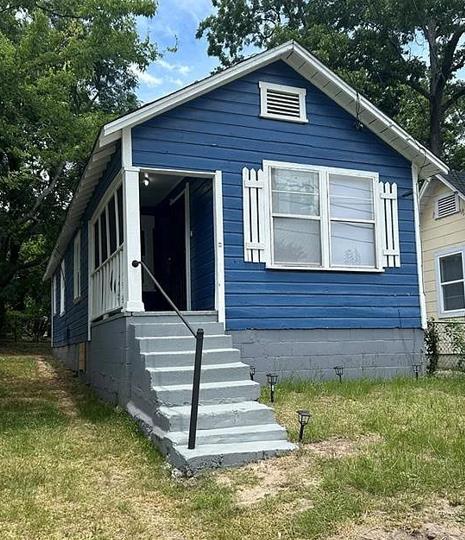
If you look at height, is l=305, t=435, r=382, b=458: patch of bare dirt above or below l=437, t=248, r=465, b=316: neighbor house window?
below

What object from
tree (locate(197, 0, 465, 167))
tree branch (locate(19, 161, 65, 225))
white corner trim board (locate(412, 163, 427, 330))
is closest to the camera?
white corner trim board (locate(412, 163, 427, 330))

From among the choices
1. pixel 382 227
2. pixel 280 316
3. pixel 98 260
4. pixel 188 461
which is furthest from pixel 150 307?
pixel 188 461

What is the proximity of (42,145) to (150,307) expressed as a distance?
159 inches

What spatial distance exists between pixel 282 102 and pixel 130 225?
3.01 meters

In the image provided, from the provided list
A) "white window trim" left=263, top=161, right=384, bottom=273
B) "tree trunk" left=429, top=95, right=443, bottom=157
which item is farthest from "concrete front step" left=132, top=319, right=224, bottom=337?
"tree trunk" left=429, top=95, right=443, bottom=157

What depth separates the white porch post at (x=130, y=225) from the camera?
753cm

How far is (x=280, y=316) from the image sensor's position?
8.26m

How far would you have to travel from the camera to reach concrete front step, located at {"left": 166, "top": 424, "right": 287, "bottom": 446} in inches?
204

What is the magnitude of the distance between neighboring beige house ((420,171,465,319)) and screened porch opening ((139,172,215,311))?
656 cm

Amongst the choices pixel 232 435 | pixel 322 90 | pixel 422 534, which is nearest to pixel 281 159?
pixel 322 90

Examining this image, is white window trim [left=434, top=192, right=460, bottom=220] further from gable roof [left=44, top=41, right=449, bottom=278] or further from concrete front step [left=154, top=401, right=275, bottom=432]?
concrete front step [left=154, top=401, right=275, bottom=432]

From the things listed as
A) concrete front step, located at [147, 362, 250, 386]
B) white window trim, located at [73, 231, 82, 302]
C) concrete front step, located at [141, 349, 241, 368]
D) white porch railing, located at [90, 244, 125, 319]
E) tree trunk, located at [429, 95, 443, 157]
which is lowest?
concrete front step, located at [147, 362, 250, 386]

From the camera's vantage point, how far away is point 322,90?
8.94 meters

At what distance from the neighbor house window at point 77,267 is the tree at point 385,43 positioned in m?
12.5
